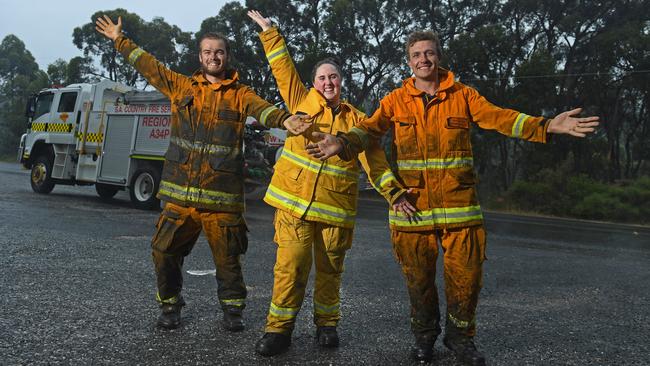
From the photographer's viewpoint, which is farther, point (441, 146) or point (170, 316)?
point (170, 316)

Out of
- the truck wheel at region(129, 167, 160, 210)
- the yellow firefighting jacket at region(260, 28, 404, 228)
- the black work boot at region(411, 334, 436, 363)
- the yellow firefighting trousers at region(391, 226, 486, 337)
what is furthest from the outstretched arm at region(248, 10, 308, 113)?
the truck wheel at region(129, 167, 160, 210)

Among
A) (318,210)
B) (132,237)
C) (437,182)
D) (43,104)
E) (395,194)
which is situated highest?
(43,104)

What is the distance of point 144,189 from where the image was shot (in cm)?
1187

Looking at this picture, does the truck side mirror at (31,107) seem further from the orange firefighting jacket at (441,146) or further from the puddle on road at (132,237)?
the orange firefighting jacket at (441,146)

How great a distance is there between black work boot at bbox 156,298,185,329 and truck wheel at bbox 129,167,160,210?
824 cm

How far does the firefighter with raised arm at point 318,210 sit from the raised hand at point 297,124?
0.52ft

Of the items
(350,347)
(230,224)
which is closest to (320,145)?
(230,224)

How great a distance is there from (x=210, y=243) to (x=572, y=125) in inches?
93.9

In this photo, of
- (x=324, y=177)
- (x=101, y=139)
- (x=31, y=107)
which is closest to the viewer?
(x=324, y=177)

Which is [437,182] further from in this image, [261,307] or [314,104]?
[261,307]

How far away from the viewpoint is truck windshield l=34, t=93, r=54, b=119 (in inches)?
549

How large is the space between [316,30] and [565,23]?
12382 millimetres

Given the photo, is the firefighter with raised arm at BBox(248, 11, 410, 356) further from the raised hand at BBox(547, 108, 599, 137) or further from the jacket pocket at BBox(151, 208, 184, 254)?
the raised hand at BBox(547, 108, 599, 137)

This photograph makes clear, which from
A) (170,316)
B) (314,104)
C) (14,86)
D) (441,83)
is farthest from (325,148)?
(14,86)
